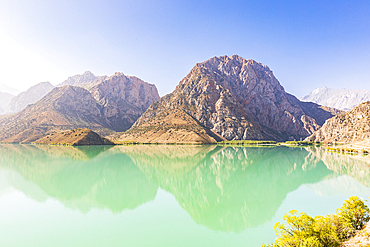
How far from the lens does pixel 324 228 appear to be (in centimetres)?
1019

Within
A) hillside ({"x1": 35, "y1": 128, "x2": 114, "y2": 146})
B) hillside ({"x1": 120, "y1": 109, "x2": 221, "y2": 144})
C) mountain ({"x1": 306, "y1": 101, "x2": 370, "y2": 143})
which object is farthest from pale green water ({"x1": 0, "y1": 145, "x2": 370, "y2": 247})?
hillside ({"x1": 120, "y1": 109, "x2": 221, "y2": 144})

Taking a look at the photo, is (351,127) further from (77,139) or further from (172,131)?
(77,139)

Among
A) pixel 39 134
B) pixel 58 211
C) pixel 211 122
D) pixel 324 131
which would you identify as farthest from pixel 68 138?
pixel 324 131

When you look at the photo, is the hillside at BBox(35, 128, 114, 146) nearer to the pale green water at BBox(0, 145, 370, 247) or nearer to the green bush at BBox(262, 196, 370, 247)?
the pale green water at BBox(0, 145, 370, 247)

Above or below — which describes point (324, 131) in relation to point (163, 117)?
below

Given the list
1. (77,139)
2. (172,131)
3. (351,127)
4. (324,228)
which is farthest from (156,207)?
(351,127)

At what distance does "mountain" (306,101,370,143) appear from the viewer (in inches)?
4459

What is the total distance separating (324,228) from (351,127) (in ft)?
489

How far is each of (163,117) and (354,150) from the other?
14136 cm

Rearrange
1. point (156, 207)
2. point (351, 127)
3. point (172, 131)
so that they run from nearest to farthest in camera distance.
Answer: point (156, 207)
point (351, 127)
point (172, 131)

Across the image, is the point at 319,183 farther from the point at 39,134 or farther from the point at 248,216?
the point at 39,134

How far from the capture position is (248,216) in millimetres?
19453

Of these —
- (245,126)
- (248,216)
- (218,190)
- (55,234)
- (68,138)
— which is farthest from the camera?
(245,126)

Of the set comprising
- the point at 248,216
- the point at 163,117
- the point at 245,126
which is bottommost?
the point at 248,216
